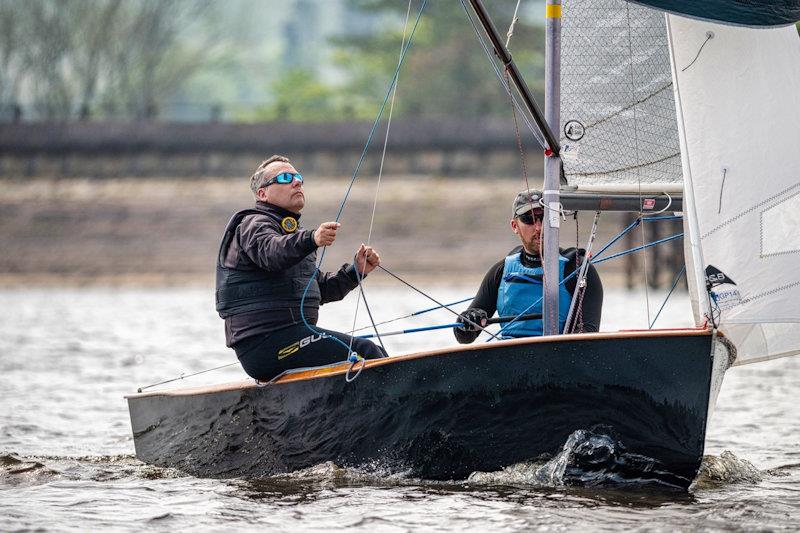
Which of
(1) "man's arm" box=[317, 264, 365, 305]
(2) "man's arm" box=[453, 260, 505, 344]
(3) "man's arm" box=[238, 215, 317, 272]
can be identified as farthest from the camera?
(1) "man's arm" box=[317, 264, 365, 305]

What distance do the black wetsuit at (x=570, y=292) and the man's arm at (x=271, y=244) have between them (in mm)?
986

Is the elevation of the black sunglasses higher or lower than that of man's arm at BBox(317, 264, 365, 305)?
higher

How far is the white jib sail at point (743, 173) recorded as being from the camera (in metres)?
6.24

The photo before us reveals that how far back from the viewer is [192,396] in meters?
7.64

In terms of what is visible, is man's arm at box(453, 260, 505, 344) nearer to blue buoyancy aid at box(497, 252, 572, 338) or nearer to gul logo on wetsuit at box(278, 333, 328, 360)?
blue buoyancy aid at box(497, 252, 572, 338)

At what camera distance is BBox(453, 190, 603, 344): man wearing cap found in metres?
7.02

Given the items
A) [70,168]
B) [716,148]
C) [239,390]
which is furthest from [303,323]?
[70,168]

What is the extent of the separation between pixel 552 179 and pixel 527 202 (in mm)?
188

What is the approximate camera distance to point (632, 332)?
6191 mm

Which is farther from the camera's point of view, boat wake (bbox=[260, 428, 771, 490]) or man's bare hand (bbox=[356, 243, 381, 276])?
man's bare hand (bbox=[356, 243, 381, 276])

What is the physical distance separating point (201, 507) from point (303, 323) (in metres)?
1.06

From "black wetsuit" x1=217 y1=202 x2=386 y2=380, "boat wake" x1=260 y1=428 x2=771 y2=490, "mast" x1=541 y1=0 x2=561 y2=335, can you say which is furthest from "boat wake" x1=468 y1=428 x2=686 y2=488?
"black wetsuit" x1=217 y1=202 x2=386 y2=380

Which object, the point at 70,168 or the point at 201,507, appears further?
the point at 70,168

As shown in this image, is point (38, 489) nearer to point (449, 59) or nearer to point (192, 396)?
point (192, 396)
